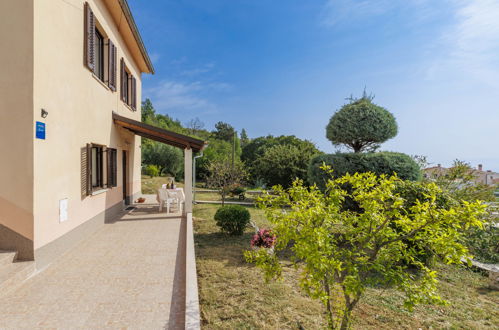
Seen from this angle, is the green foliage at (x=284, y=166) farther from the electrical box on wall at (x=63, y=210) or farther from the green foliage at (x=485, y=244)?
the electrical box on wall at (x=63, y=210)

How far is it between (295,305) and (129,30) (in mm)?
11667

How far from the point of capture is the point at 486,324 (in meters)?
4.27

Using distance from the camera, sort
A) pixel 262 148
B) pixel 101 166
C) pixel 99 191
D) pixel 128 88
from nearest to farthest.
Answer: pixel 99 191 → pixel 101 166 → pixel 128 88 → pixel 262 148

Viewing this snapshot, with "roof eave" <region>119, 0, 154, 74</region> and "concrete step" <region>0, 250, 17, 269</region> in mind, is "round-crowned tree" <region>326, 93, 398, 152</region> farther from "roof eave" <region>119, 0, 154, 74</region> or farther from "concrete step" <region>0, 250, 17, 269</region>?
"concrete step" <region>0, 250, 17, 269</region>

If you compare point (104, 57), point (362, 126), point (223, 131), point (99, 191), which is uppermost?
point (223, 131)

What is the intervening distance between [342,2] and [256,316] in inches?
365

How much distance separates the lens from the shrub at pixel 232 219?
28.7 feet

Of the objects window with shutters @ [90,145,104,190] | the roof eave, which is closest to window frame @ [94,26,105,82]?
the roof eave

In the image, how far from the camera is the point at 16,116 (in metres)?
4.87

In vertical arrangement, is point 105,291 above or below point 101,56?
below

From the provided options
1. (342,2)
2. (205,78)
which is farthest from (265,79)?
(342,2)

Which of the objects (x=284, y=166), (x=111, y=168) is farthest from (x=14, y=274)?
(x=284, y=166)

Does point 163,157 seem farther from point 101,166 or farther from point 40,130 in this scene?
point 40,130

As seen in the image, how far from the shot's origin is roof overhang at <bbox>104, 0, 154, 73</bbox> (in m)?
8.88
